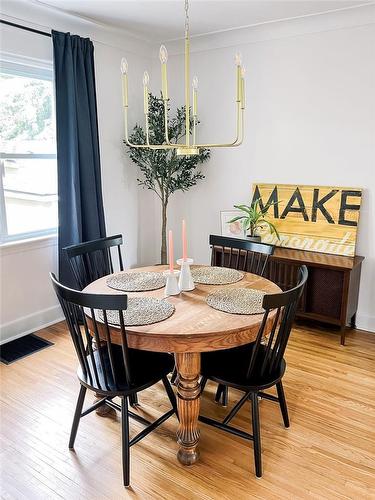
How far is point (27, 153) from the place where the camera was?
3.41 m

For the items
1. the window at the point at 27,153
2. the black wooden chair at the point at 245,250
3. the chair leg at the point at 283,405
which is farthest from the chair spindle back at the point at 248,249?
the window at the point at 27,153

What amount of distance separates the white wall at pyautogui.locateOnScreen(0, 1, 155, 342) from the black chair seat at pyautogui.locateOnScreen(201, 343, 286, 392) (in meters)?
1.96

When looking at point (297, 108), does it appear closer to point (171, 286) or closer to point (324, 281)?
point (324, 281)

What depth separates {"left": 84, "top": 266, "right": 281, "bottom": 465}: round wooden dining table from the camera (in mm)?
1830

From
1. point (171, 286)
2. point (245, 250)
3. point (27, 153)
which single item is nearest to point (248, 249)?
point (245, 250)

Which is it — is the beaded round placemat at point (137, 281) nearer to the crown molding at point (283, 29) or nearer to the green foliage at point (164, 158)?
the green foliage at point (164, 158)

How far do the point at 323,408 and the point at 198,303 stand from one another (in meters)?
1.07

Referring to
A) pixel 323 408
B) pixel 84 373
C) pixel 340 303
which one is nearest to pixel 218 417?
pixel 323 408

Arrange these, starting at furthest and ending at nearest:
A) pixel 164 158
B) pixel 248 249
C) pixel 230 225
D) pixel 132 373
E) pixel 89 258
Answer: pixel 230 225, pixel 164 158, pixel 89 258, pixel 248 249, pixel 132 373

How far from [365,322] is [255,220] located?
1308 millimetres

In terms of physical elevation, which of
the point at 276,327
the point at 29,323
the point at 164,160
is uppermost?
the point at 164,160

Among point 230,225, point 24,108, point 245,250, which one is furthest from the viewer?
point 230,225

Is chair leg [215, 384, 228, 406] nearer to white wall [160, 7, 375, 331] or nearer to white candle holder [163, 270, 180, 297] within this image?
white candle holder [163, 270, 180, 297]

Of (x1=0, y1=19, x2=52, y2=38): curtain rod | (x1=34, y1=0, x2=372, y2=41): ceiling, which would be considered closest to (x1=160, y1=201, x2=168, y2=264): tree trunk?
(x1=34, y1=0, x2=372, y2=41): ceiling
